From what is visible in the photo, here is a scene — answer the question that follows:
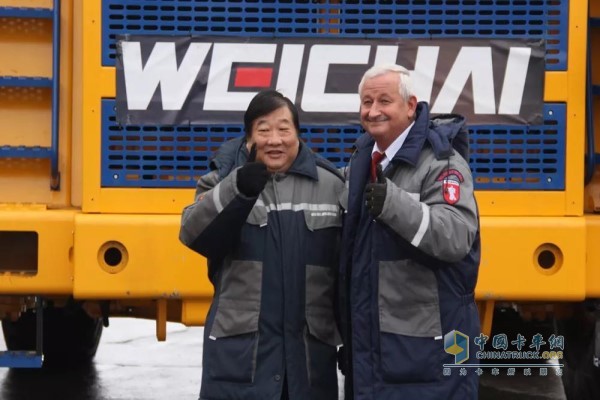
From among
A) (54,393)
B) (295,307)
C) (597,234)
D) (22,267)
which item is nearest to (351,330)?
(295,307)

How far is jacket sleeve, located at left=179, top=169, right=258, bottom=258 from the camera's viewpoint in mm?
3773

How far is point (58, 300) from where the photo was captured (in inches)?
205

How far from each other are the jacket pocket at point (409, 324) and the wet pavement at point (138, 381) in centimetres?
300

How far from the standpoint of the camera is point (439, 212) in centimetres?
368

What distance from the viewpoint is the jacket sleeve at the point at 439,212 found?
3598mm

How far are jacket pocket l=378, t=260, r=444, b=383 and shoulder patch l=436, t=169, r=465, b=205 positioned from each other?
24 centimetres

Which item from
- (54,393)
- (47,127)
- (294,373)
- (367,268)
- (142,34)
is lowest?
(54,393)

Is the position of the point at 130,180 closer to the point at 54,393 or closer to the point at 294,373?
the point at 294,373

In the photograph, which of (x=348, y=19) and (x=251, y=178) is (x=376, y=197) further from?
(x=348, y=19)

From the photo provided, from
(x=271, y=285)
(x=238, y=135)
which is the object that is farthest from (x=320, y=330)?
(x=238, y=135)

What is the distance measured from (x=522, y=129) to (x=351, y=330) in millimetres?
1376

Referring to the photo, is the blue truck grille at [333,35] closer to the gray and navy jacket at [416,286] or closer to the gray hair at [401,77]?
the gray hair at [401,77]

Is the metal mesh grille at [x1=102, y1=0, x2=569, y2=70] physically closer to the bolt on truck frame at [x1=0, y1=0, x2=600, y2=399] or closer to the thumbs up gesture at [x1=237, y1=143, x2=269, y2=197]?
the bolt on truck frame at [x1=0, y1=0, x2=600, y2=399]

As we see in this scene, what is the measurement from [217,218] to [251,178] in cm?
18
